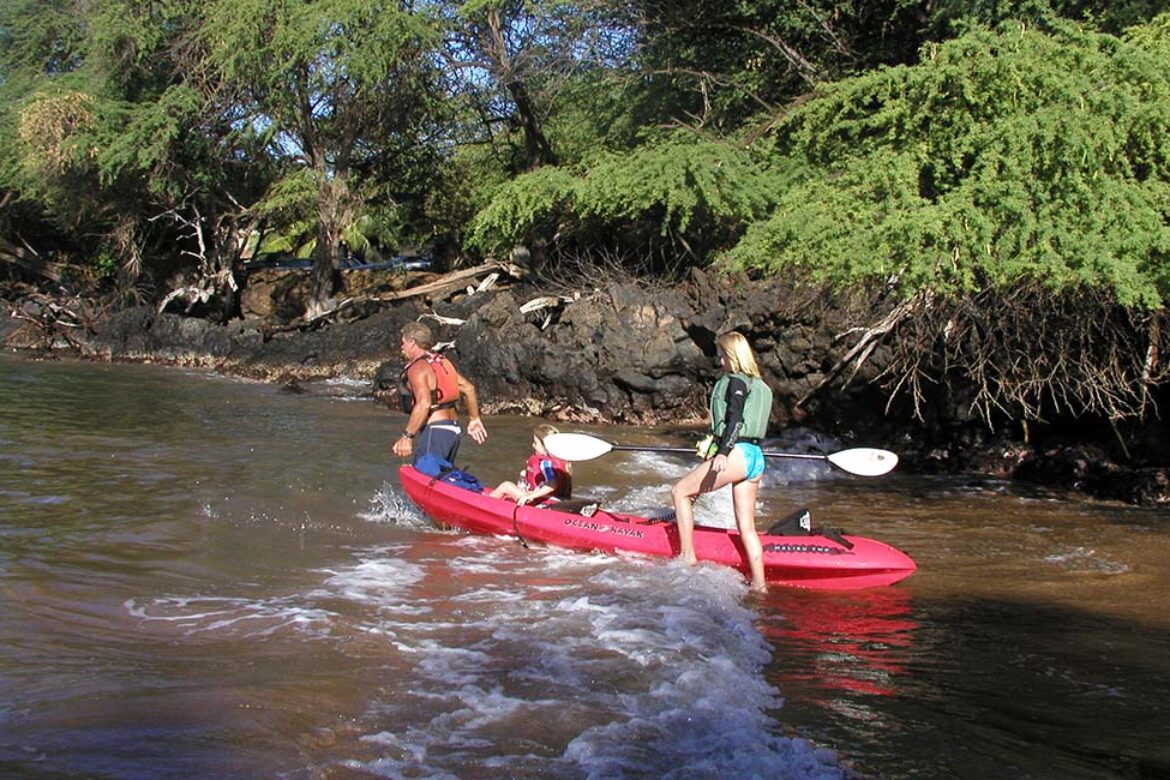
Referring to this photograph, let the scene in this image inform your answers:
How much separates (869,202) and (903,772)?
253 inches

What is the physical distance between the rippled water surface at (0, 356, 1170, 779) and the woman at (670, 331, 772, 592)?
0.32 m

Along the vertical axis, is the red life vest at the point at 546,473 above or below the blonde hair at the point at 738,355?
Result: below

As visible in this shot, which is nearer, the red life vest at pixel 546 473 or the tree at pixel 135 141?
the red life vest at pixel 546 473

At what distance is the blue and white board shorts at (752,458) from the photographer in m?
6.65

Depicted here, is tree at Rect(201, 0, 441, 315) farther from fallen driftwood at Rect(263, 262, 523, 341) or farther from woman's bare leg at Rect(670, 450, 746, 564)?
woman's bare leg at Rect(670, 450, 746, 564)

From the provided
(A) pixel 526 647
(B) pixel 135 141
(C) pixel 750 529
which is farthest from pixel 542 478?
(B) pixel 135 141

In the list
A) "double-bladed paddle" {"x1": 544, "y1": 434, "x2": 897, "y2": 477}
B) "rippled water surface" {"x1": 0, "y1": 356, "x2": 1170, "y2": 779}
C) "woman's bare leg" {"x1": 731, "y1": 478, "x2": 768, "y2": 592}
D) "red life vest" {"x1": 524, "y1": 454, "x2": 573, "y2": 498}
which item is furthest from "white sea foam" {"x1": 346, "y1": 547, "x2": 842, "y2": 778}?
"red life vest" {"x1": 524, "y1": 454, "x2": 573, "y2": 498}

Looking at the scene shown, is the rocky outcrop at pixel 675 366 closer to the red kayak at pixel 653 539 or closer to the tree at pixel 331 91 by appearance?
the tree at pixel 331 91

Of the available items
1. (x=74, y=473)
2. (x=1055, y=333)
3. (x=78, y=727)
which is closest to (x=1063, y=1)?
(x=1055, y=333)

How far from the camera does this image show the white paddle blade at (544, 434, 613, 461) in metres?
8.02


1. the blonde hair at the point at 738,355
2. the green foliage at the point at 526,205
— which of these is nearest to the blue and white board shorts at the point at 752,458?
the blonde hair at the point at 738,355

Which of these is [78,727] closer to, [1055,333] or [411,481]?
[411,481]

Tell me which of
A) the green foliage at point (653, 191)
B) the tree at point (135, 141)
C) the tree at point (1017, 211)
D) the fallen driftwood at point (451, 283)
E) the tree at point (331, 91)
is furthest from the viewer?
the tree at point (135, 141)

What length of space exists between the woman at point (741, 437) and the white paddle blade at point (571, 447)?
4.48 feet
